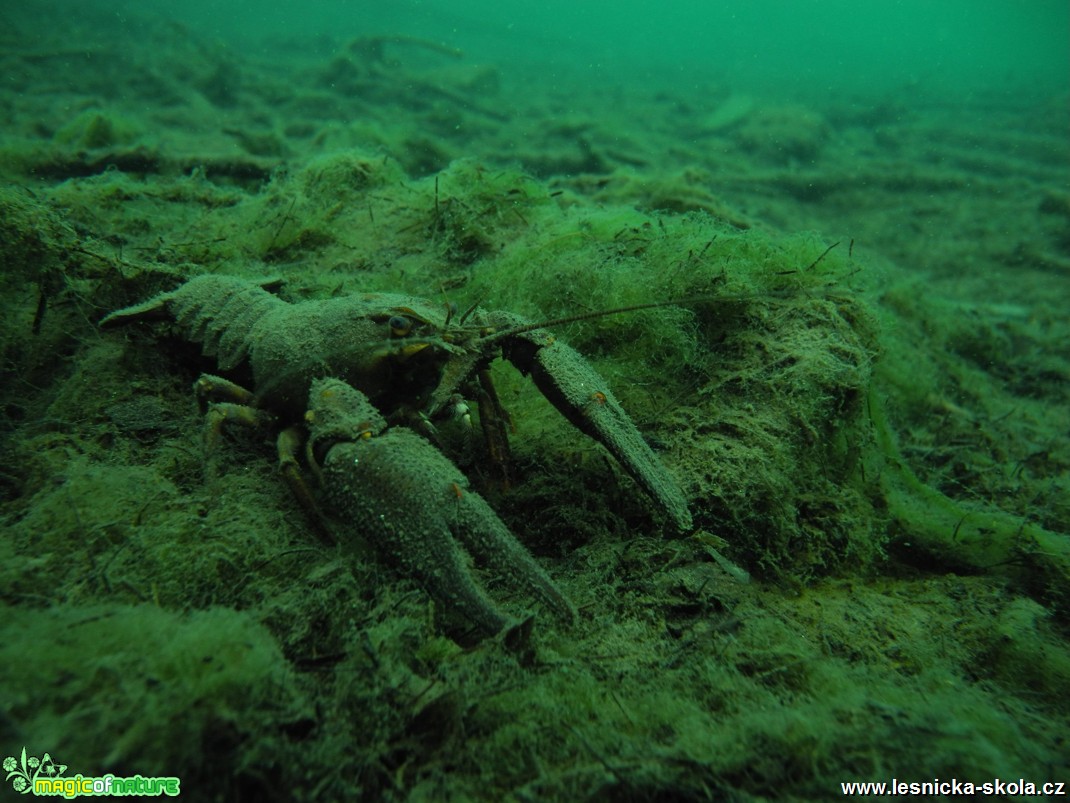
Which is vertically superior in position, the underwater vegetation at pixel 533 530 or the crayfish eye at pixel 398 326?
the crayfish eye at pixel 398 326

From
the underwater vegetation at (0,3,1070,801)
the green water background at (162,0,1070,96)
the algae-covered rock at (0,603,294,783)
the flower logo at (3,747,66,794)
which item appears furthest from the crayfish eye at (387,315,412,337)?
the green water background at (162,0,1070,96)

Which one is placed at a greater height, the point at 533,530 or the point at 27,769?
the point at 27,769

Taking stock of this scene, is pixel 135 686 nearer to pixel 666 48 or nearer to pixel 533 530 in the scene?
pixel 533 530

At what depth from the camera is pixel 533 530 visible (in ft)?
8.58

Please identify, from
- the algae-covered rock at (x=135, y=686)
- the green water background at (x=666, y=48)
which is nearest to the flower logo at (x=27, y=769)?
the algae-covered rock at (x=135, y=686)

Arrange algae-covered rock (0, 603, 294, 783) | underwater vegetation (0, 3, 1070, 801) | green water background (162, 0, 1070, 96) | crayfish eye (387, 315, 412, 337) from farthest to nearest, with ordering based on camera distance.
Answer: green water background (162, 0, 1070, 96) < crayfish eye (387, 315, 412, 337) < underwater vegetation (0, 3, 1070, 801) < algae-covered rock (0, 603, 294, 783)

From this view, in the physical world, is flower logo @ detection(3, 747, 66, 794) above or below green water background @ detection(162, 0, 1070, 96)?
below

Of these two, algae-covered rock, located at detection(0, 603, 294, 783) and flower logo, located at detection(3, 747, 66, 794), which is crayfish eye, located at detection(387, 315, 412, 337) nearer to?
algae-covered rock, located at detection(0, 603, 294, 783)

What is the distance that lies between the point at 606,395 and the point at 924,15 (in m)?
164

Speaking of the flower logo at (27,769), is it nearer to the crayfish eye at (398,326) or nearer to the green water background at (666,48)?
the crayfish eye at (398,326)

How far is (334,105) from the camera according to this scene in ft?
48.9

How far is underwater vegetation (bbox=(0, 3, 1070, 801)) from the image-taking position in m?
1.39

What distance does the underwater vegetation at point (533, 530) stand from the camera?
4.55 ft

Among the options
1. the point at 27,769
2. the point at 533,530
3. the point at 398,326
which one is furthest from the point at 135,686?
the point at 398,326
